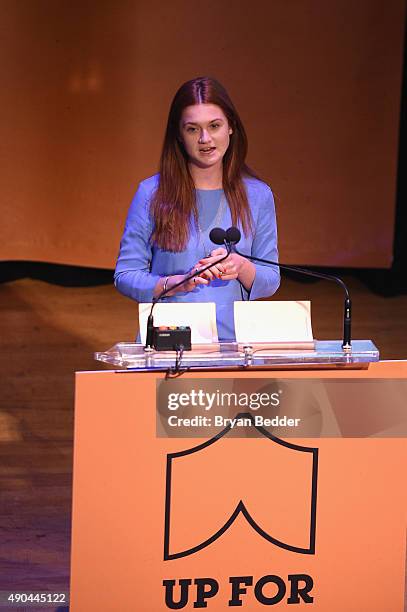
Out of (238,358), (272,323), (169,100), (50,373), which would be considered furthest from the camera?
(169,100)

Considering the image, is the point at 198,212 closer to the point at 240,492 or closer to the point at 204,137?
the point at 204,137

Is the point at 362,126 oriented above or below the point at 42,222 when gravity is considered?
above

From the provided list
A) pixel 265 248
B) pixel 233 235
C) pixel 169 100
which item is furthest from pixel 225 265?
pixel 169 100

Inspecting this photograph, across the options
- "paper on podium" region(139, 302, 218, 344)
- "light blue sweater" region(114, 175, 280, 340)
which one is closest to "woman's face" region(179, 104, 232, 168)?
"light blue sweater" region(114, 175, 280, 340)

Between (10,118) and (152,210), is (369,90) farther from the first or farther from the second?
(152,210)

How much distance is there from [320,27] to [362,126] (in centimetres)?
75

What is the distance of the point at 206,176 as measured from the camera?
2475 millimetres

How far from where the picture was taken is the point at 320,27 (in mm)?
6711

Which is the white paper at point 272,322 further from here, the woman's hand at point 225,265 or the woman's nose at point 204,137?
the woman's nose at point 204,137

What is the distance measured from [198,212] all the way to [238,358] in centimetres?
71

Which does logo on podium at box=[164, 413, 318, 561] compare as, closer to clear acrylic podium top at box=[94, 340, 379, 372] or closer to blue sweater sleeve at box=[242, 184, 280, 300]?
clear acrylic podium top at box=[94, 340, 379, 372]

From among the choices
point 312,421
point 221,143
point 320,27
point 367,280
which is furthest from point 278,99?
point 312,421

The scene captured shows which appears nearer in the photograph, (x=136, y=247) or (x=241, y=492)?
(x=241, y=492)

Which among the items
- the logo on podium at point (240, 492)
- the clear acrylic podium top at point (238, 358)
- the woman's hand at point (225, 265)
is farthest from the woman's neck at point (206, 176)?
the logo on podium at point (240, 492)
